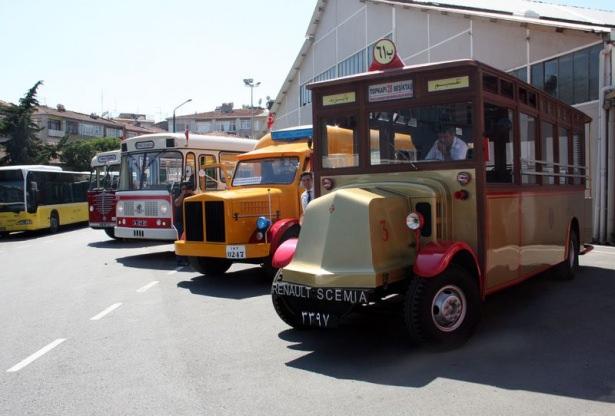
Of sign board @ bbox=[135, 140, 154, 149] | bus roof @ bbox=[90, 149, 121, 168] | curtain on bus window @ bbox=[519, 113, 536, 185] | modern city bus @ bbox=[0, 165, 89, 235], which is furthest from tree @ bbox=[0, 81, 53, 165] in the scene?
curtain on bus window @ bbox=[519, 113, 536, 185]

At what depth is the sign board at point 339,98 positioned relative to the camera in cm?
686

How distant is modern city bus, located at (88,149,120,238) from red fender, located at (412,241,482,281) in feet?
48.1

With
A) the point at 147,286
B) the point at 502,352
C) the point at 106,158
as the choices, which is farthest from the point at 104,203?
the point at 502,352

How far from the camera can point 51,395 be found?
489 cm

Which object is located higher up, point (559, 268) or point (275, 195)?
point (275, 195)

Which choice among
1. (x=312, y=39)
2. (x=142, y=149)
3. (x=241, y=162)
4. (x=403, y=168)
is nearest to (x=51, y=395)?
(x=403, y=168)

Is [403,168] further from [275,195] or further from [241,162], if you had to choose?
[241,162]

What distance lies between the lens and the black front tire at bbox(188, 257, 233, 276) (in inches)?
422

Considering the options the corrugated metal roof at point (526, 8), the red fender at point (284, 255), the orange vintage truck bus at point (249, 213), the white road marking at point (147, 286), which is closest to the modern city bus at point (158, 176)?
the orange vintage truck bus at point (249, 213)

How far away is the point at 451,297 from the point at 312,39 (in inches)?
1380

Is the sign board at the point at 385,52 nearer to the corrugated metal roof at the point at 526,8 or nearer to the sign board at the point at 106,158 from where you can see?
the sign board at the point at 106,158

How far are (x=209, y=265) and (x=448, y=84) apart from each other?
609cm

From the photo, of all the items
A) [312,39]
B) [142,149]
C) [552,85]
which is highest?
[312,39]

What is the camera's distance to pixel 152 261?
14.1 metres
